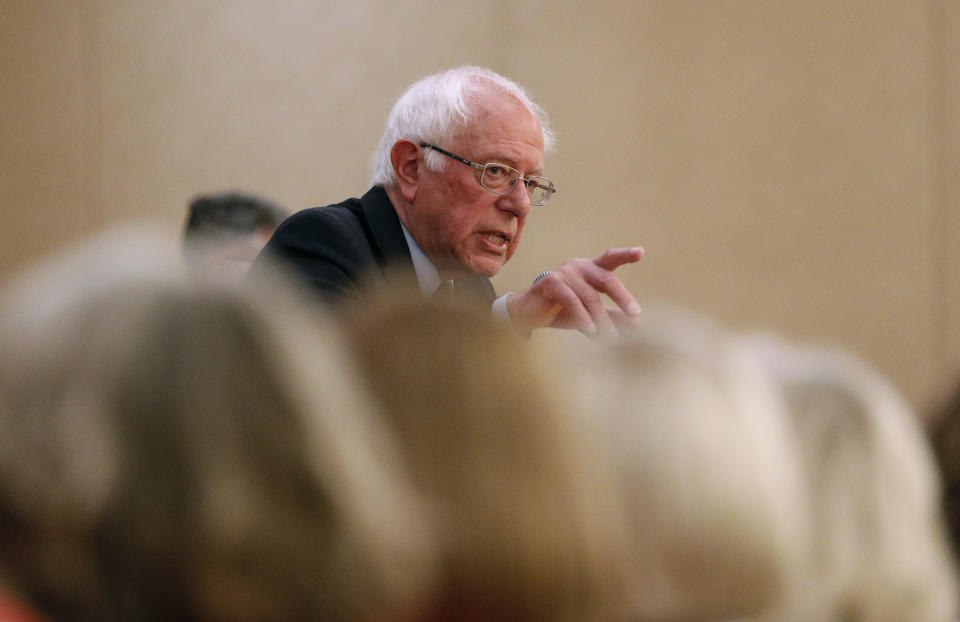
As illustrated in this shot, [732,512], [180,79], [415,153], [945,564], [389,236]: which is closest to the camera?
[732,512]

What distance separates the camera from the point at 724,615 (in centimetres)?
77

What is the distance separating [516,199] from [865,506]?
5.53 ft

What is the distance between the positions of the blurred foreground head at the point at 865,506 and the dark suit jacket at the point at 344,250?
3.47ft

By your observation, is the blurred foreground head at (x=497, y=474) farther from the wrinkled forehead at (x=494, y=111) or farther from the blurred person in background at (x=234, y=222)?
the blurred person in background at (x=234, y=222)

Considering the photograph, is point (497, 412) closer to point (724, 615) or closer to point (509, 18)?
point (724, 615)

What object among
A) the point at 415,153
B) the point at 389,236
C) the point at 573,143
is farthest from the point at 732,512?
the point at 573,143

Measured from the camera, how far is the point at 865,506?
0.82 metres

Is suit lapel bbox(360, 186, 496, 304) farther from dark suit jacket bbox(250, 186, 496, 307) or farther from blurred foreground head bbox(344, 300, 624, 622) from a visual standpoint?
blurred foreground head bbox(344, 300, 624, 622)

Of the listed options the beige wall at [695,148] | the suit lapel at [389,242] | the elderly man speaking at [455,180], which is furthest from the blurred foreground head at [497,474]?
the beige wall at [695,148]

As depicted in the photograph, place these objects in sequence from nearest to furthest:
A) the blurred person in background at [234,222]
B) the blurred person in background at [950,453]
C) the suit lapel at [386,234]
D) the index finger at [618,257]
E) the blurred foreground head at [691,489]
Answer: the blurred foreground head at [691,489]
the blurred person in background at [950,453]
the index finger at [618,257]
the suit lapel at [386,234]
the blurred person in background at [234,222]

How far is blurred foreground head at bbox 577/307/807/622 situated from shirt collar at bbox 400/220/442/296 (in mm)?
1587

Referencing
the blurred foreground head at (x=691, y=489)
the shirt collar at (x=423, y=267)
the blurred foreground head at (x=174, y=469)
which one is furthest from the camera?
the shirt collar at (x=423, y=267)

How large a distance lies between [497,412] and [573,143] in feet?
13.7

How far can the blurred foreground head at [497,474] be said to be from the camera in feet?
2.22
